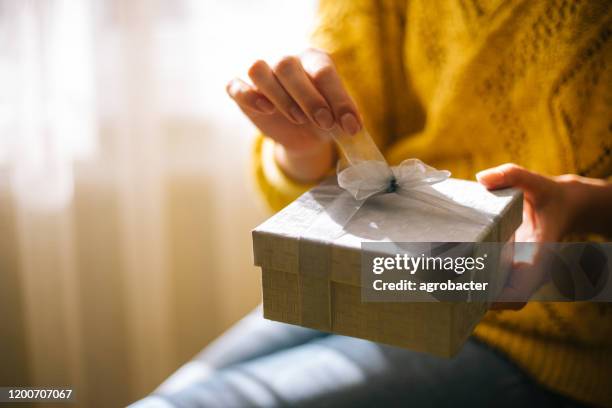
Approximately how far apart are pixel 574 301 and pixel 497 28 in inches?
10.8

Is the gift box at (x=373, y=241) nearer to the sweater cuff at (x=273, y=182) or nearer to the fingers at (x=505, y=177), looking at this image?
the fingers at (x=505, y=177)

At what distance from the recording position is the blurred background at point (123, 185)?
38.2 inches

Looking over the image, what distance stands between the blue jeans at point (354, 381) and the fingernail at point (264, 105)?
24 centimetres

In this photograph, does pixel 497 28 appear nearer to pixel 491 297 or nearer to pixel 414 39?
pixel 414 39

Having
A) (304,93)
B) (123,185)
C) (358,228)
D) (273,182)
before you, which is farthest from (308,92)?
(123,185)

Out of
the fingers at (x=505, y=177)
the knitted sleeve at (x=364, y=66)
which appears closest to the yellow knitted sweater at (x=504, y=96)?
the knitted sleeve at (x=364, y=66)

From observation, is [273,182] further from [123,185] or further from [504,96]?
[123,185]

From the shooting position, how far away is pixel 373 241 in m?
0.44

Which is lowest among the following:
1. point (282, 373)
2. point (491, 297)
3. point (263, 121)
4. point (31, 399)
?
point (31, 399)

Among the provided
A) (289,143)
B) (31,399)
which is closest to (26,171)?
(31,399)

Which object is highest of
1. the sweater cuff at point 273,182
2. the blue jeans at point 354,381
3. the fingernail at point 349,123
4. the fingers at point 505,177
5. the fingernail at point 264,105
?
the fingernail at point 264,105

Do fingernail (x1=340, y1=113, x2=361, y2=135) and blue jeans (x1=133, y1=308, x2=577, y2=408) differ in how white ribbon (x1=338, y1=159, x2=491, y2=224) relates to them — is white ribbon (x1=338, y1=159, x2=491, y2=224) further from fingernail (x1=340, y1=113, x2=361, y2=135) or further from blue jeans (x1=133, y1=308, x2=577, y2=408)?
blue jeans (x1=133, y1=308, x2=577, y2=408)

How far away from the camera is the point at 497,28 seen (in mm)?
678

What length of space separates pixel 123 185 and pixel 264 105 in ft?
→ 1.76
